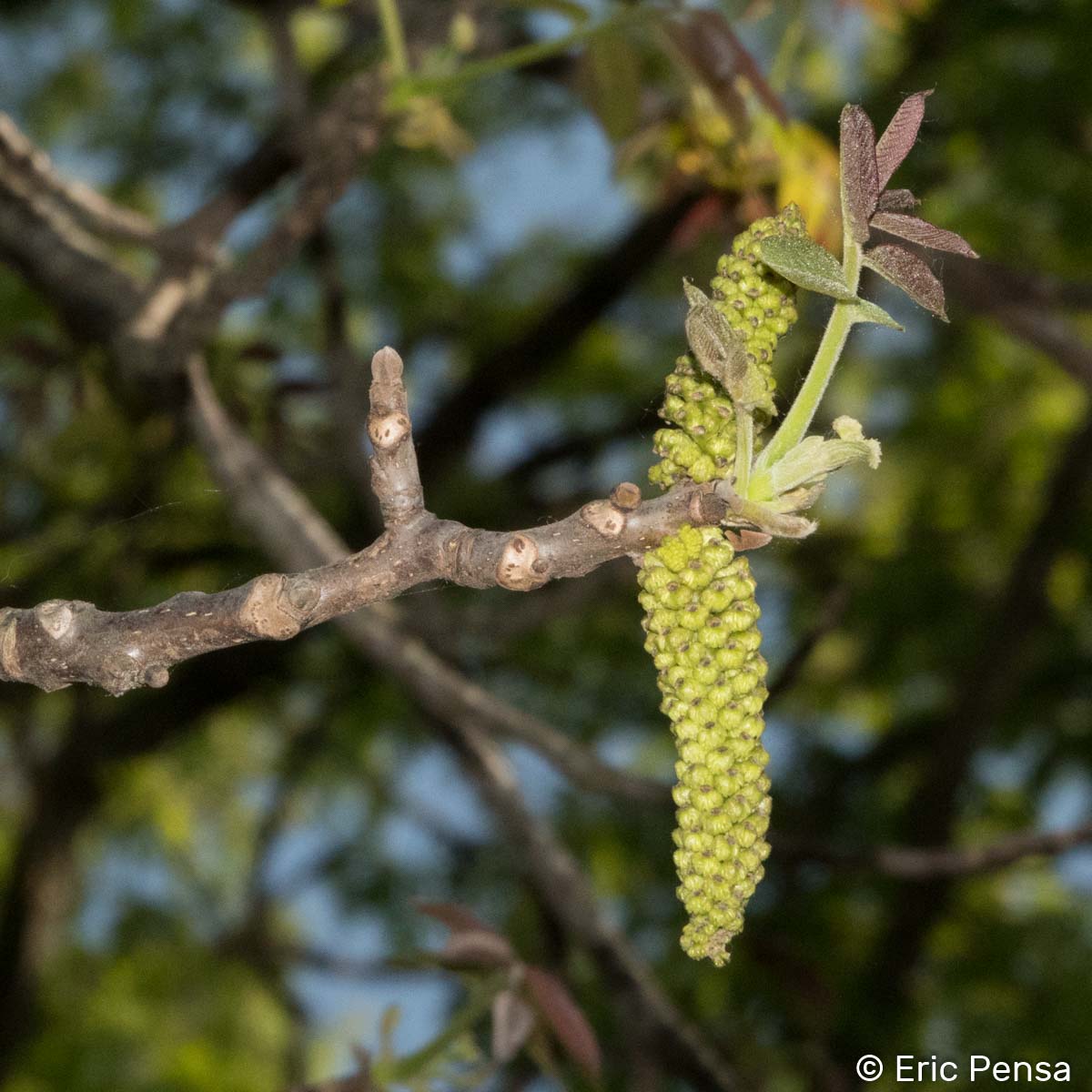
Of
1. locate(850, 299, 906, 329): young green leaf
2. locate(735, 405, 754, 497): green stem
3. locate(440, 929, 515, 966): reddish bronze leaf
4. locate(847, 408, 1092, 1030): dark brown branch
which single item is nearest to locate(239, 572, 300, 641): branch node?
locate(735, 405, 754, 497): green stem

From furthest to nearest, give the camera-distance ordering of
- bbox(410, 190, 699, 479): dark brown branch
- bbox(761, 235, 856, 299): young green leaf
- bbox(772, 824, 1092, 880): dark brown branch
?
bbox(410, 190, 699, 479): dark brown branch
bbox(772, 824, 1092, 880): dark brown branch
bbox(761, 235, 856, 299): young green leaf

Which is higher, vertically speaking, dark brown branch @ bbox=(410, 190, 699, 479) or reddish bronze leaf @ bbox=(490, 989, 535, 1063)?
dark brown branch @ bbox=(410, 190, 699, 479)

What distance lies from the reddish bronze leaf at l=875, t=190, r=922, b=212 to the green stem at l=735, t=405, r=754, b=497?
0.18 meters

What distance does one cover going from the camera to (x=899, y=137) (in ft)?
2.97

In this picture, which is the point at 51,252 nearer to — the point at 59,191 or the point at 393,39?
the point at 59,191

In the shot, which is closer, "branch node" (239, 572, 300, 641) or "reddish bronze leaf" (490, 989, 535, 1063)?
"branch node" (239, 572, 300, 641)

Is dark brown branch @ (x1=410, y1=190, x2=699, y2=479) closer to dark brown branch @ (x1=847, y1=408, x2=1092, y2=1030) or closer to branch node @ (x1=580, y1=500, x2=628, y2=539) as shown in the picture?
dark brown branch @ (x1=847, y1=408, x2=1092, y2=1030)

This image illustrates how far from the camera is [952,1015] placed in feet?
13.2

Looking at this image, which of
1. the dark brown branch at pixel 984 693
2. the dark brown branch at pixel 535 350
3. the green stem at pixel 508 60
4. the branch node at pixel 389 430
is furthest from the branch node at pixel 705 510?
the dark brown branch at pixel 535 350

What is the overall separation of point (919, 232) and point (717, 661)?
0.34 metres

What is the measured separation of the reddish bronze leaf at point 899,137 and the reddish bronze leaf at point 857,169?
0.01m

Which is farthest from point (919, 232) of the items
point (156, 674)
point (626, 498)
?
point (156, 674)

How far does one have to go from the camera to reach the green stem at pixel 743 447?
0.89m

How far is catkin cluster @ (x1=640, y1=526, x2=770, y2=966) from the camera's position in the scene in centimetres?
89
